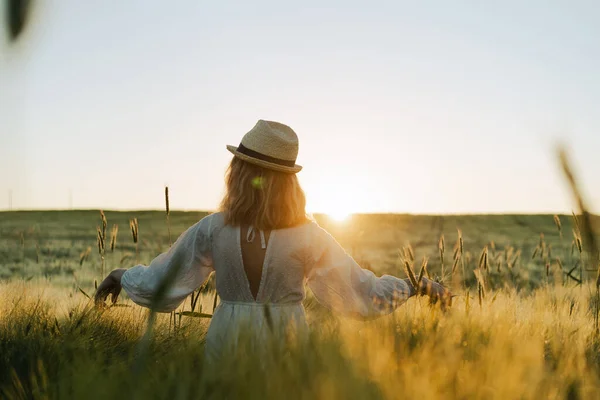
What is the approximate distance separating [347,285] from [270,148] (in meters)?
0.79

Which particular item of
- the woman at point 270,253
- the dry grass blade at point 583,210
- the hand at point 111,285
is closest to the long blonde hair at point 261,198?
the woman at point 270,253

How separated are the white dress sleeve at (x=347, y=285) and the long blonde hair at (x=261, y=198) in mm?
163

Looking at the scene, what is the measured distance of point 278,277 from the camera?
3.29 meters

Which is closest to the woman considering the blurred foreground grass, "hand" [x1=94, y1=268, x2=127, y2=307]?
"hand" [x1=94, y1=268, x2=127, y2=307]

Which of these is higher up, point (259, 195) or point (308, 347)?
point (259, 195)

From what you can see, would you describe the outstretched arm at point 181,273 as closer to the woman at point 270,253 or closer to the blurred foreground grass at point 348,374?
the woman at point 270,253

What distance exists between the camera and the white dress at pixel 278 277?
10.8 ft

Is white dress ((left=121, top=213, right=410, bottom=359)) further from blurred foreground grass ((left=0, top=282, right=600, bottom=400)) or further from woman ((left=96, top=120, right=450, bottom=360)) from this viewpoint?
blurred foreground grass ((left=0, top=282, right=600, bottom=400))

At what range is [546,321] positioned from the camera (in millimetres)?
3951

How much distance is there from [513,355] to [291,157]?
184 cm

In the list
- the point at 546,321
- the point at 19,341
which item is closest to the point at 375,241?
the point at 546,321

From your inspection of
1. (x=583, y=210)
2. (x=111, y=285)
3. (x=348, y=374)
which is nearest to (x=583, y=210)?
(x=583, y=210)

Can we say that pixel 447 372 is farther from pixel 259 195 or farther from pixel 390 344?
pixel 259 195

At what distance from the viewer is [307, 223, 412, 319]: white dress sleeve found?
11.0ft
